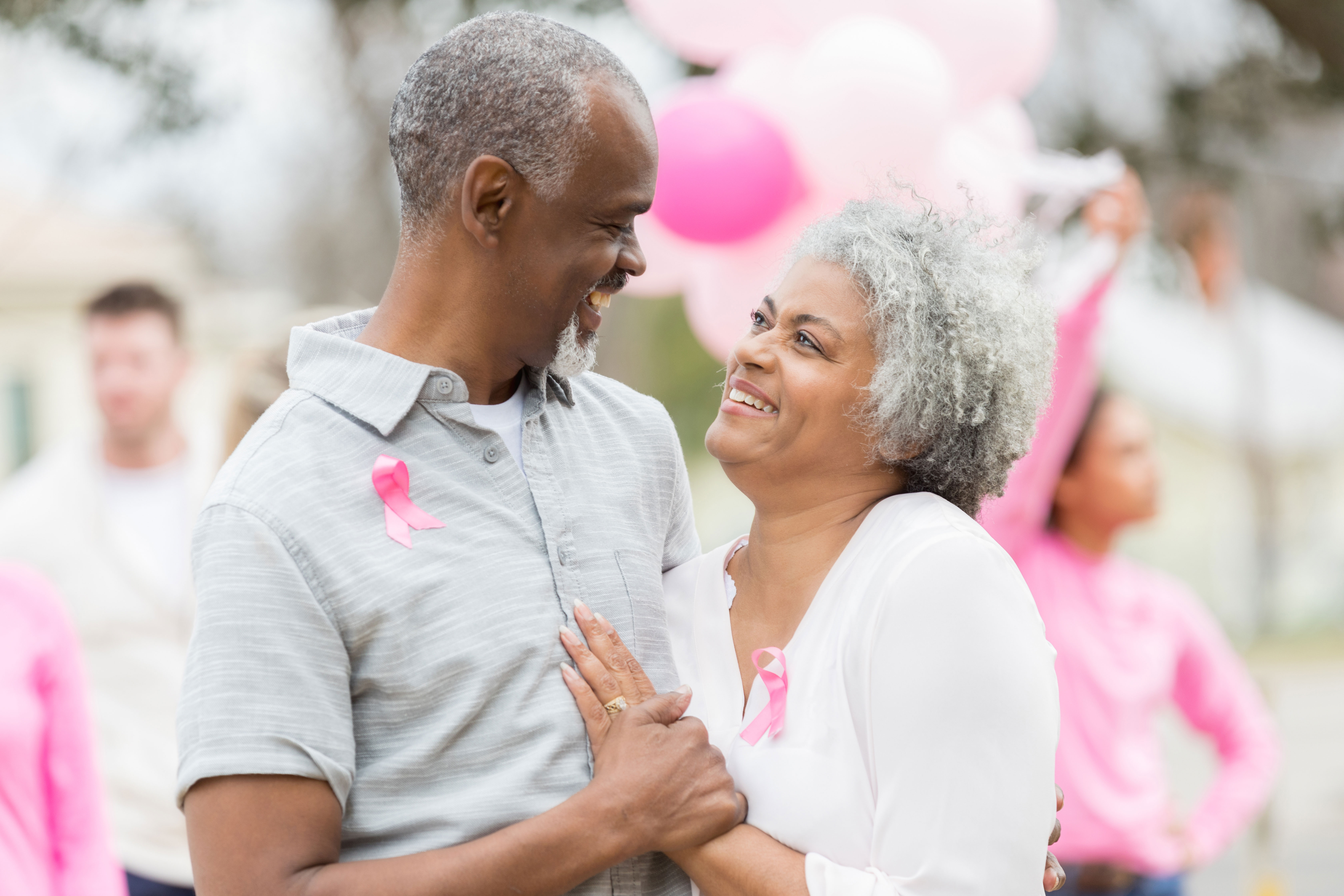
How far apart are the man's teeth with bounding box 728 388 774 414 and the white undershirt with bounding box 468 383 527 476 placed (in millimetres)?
295

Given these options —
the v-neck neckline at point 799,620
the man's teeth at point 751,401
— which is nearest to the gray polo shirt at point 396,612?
the v-neck neckline at point 799,620

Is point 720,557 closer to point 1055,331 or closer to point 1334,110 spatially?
point 1055,331

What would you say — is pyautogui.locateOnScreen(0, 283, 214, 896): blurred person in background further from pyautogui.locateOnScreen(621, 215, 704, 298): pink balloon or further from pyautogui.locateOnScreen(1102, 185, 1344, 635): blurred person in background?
pyautogui.locateOnScreen(1102, 185, 1344, 635): blurred person in background

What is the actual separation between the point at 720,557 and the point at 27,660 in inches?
49.9

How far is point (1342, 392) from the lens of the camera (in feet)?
56.4

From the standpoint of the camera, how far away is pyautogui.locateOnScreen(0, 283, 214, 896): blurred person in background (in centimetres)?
335

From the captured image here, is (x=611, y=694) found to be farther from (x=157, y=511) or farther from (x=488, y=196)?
(x=157, y=511)

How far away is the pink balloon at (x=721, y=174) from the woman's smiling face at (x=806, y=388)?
1467mm

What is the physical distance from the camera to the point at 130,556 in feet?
11.6

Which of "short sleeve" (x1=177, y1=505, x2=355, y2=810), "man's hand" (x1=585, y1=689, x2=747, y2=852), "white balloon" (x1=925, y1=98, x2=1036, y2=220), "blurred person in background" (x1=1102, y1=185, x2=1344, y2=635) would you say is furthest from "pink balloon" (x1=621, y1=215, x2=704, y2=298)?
"blurred person in background" (x1=1102, y1=185, x2=1344, y2=635)

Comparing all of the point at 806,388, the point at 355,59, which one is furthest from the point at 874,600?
the point at 355,59

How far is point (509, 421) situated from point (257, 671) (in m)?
0.49

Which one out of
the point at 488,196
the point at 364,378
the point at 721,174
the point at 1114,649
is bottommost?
the point at 1114,649

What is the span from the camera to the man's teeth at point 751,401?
1.83 m
